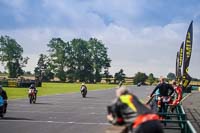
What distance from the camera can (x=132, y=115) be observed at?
780 cm

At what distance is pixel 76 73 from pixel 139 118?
154m

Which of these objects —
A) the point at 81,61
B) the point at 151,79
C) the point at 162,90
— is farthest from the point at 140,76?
the point at 162,90

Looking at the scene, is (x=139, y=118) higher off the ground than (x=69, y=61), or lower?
lower

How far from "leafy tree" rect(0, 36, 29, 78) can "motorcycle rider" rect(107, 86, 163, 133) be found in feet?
486

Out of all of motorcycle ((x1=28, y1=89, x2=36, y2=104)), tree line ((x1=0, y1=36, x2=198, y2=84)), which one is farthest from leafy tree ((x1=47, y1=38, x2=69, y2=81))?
motorcycle ((x1=28, y1=89, x2=36, y2=104))

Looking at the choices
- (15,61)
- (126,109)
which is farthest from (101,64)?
(126,109)

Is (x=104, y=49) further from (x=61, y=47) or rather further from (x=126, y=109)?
(x=126, y=109)

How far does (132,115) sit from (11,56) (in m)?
150

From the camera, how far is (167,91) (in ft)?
62.1

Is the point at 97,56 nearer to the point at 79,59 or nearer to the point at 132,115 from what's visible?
the point at 79,59

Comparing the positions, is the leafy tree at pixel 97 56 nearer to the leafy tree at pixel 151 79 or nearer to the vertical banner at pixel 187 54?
the leafy tree at pixel 151 79

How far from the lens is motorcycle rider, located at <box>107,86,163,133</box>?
7637mm

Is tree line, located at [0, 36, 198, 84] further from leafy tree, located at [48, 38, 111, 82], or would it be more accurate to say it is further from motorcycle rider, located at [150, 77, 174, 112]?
motorcycle rider, located at [150, 77, 174, 112]

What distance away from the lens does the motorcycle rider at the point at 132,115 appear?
25.1 ft
